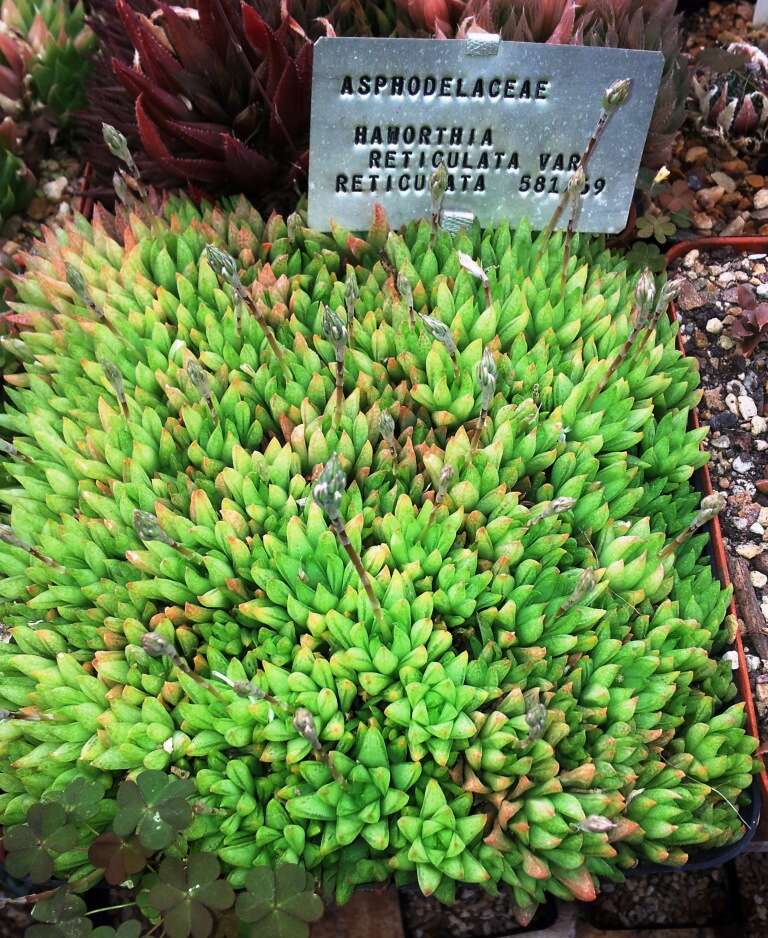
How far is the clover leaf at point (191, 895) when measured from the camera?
3.37ft

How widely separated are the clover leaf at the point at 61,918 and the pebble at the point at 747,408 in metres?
1.27

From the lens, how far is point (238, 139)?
159 centimetres

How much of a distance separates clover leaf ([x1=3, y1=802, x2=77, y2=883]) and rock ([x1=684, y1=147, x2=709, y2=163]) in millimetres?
1727

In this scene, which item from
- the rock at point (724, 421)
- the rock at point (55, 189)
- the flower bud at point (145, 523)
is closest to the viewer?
the flower bud at point (145, 523)

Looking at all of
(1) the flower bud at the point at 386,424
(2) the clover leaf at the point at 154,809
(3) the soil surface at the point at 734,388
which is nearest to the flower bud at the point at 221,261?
(1) the flower bud at the point at 386,424

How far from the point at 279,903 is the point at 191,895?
0.10 meters

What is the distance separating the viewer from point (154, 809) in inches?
41.4

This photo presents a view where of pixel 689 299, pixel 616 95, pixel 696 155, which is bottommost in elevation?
pixel 689 299

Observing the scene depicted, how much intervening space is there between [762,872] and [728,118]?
147 cm

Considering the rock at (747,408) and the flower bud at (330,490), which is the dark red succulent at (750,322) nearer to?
the rock at (747,408)

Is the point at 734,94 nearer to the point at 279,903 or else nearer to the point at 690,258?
the point at 690,258

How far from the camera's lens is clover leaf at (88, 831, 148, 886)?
42.1 inches

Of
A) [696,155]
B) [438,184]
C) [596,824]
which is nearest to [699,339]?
[696,155]

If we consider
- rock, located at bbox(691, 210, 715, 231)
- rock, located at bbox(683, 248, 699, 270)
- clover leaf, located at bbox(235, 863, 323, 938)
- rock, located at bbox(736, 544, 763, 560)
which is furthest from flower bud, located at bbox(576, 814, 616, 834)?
rock, located at bbox(691, 210, 715, 231)
